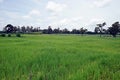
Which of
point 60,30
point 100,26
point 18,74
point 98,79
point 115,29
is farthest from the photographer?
point 60,30

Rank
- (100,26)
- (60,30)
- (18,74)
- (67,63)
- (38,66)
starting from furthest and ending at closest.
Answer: (60,30) → (100,26) → (67,63) → (38,66) → (18,74)

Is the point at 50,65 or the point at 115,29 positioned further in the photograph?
the point at 115,29

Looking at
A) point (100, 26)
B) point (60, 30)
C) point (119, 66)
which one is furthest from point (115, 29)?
point (119, 66)

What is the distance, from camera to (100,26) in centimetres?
9062

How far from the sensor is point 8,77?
6.43 m

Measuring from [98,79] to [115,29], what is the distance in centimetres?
7018

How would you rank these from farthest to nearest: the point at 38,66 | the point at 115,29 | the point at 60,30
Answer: the point at 60,30 < the point at 115,29 < the point at 38,66

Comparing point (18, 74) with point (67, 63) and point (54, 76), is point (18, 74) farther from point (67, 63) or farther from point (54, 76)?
point (67, 63)

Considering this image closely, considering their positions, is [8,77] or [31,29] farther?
[31,29]

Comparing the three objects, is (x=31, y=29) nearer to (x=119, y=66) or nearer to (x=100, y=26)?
(x=100, y=26)

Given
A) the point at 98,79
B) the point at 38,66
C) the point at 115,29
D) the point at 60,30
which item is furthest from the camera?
the point at 60,30

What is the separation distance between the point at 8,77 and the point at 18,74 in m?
0.40

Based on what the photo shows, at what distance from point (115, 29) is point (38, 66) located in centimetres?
6955

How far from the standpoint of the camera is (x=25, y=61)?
8.49 meters
